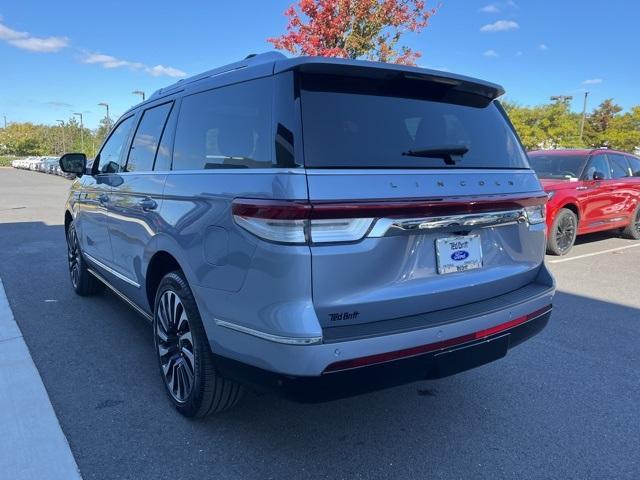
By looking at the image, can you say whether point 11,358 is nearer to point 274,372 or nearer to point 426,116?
point 274,372

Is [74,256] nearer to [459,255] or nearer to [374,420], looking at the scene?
[374,420]

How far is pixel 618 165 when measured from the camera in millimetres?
9430

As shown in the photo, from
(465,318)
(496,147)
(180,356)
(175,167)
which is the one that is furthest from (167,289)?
(496,147)

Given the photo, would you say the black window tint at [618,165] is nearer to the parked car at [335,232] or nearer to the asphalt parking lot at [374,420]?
the asphalt parking lot at [374,420]

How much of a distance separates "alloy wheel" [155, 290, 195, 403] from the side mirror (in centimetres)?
258

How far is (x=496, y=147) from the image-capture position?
2.98 metres

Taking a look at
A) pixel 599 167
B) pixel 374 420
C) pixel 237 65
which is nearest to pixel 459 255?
pixel 374 420

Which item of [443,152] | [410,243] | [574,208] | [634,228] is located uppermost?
[443,152]

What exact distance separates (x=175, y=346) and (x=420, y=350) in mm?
1597

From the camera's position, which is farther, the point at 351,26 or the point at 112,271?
the point at 351,26

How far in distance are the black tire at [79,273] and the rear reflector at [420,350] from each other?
401cm

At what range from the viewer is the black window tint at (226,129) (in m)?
2.39

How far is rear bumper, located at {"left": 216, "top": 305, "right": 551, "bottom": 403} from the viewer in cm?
213

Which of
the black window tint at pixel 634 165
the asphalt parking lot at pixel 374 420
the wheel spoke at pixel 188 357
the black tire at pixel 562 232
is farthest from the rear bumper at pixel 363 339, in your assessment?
the black window tint at pixel 634 165
